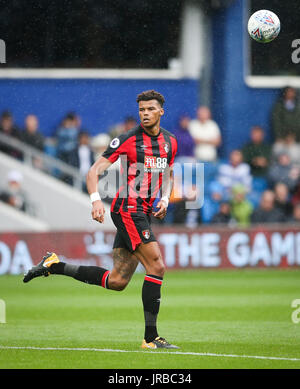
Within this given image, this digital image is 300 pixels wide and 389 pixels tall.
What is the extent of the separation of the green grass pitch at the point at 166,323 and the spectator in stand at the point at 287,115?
12.1ft

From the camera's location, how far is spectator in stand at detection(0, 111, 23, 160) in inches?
671

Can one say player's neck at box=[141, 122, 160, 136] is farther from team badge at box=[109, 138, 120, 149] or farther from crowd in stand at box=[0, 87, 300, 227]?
crowd in stand at box=[0, 87, 300, 227]

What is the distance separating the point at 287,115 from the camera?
1767cm

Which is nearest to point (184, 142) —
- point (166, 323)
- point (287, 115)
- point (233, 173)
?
point (233, 173)

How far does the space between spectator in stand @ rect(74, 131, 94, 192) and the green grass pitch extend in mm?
2553

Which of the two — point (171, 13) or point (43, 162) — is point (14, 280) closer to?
point (43, 162)

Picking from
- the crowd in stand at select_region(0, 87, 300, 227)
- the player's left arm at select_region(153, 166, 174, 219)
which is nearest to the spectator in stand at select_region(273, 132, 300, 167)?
the crowd in stand at select_region(0, 87, 300, 227)

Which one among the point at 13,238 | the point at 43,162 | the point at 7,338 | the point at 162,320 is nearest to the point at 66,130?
the point at 43,162

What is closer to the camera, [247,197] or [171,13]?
[247,197]

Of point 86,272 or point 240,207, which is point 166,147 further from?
point 240,207

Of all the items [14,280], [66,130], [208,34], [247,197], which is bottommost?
[14,280]

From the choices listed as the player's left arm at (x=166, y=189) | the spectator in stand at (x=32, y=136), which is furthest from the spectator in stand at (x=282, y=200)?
the player's left arm at (x=166, y=189)

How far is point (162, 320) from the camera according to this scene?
Result: 9.93 m

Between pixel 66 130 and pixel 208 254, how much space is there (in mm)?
3682
